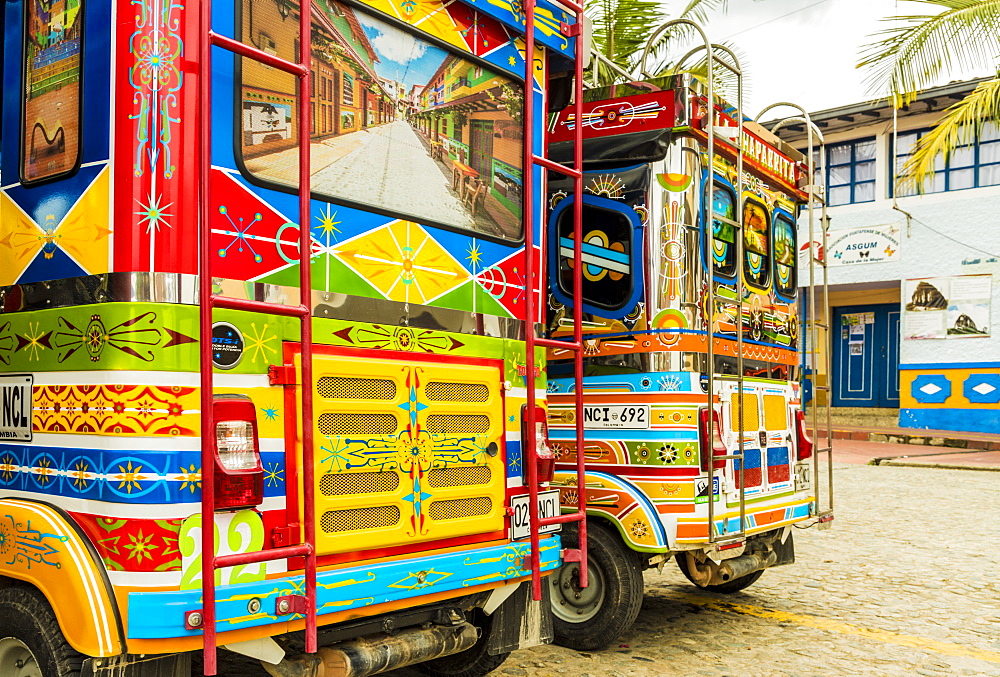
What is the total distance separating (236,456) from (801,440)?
15.7ft

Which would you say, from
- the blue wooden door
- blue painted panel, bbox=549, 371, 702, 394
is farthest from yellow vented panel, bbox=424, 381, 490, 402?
the blue wooden door

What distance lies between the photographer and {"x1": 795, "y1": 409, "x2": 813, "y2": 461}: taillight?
6852 millimetres

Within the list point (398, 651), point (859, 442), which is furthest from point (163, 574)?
point (859, 442)

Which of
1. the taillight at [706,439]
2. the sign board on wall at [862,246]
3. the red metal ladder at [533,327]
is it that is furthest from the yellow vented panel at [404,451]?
the sign board on wall at [862,246]

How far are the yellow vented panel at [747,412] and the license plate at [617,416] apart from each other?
57cm

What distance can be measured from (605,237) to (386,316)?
8.63 ft

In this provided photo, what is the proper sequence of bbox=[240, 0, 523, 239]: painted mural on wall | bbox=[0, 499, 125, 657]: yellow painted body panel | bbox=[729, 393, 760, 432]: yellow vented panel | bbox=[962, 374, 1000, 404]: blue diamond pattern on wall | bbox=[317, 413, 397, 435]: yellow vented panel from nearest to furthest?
bbox=[0, 499, 125, 657]: yellow painted body panel, bbox=[240, 0, 523, 239]: painted mural on wall, bbox=[317, 413, 397, 435]: yellow vented panel, bbox=[729, 393, 760, 432]: yellow vented panel, bbox=[962, 374, 1000, 404]: blue diamond pattern on wall

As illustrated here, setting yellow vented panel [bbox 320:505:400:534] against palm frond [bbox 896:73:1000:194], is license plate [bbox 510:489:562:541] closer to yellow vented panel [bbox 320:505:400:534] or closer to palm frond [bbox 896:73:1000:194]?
yellow vented panel [bbox 320:505:400:534]

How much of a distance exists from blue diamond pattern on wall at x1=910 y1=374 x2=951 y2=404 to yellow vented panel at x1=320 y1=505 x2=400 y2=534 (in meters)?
22.3

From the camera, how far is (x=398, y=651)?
3.76 metres

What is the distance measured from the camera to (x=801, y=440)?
6.91 m

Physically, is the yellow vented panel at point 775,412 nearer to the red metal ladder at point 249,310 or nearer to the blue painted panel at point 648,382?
the blue painted panel at point 648,382

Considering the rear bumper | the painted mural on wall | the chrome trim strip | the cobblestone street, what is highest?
the painted mural on wall

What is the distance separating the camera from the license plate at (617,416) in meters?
5.79
